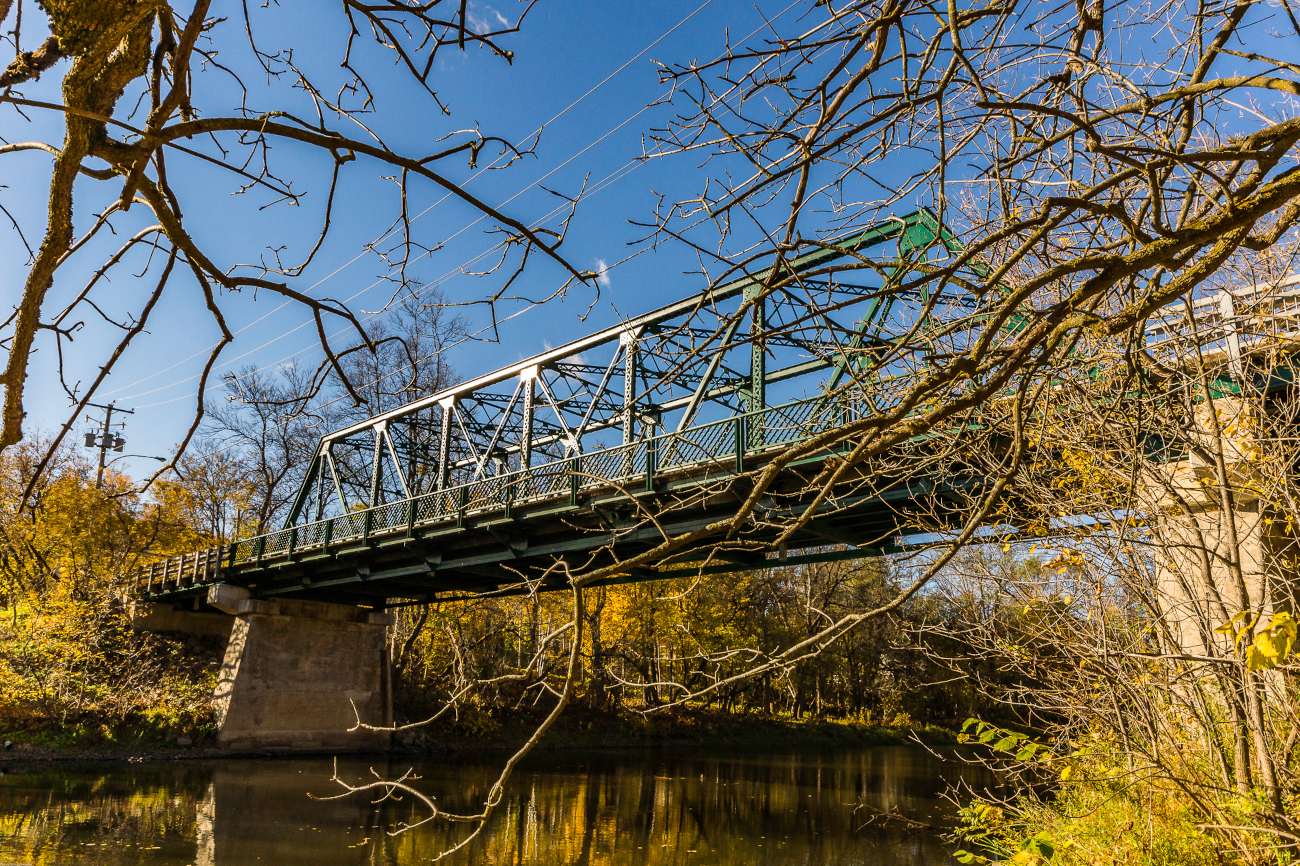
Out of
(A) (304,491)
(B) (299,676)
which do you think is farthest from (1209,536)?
(A) (304,491)

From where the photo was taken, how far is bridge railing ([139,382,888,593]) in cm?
1373

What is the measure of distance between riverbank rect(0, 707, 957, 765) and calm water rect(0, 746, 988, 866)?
1.48 meters

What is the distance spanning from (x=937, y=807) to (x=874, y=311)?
1054cm

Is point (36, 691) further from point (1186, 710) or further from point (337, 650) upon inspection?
point (1186, 710)

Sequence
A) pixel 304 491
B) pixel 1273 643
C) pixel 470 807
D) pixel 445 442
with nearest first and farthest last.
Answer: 1. pixel 1273 643
2. pixel 470 807
3. pixel 445 442
4. pixel 304 491

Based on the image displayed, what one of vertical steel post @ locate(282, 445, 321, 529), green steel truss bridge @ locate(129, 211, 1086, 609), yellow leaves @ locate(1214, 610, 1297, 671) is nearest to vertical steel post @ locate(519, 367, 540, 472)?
green steel truss bridge @ locate(129, 211, 1086, 609)

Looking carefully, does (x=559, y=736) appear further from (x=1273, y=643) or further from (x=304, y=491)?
(x=1273, y=643)

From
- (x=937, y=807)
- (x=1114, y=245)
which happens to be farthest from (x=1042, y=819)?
(x=937, y=807)

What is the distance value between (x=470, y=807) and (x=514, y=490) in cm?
635

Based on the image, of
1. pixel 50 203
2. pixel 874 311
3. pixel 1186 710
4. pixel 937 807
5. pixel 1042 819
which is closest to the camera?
pixel 50 203

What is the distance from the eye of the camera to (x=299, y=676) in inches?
1073

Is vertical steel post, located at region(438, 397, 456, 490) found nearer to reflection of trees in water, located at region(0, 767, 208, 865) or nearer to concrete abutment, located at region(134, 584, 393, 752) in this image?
concrete abutment, located at region(134, 584, 393, 752)

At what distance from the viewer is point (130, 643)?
27.7 metres

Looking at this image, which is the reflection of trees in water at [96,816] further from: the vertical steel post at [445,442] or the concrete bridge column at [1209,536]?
the concrete bridge column at [1209,536]
